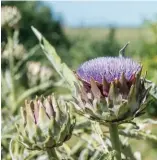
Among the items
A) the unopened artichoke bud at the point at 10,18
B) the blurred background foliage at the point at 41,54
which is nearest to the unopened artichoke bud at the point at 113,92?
the blurred background foliage at the point at 41,54

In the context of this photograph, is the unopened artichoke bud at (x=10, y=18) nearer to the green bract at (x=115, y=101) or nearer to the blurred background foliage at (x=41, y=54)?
the blurred background foliage at (x=41, y=54)

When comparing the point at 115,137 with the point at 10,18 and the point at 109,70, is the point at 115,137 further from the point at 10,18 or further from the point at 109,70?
the point at 10,18

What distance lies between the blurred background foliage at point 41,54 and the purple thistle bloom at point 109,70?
0.95 ft

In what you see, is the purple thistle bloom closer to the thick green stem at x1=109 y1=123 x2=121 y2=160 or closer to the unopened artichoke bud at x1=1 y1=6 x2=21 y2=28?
the thick green stem at x1=109 y1=123 x2=121 y2=160

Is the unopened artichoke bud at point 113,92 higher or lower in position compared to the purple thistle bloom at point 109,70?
lower

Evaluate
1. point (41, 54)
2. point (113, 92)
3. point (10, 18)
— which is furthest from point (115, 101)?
point (41, 54)

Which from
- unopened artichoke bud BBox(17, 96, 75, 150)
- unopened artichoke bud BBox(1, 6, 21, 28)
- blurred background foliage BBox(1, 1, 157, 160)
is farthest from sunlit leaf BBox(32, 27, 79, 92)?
unopened artichoke bud BBox(1, 6, 21, 28)

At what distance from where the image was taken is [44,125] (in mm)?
680

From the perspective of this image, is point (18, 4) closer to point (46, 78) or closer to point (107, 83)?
point (46, 78)

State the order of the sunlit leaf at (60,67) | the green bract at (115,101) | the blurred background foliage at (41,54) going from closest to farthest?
the green bract at (115,101), the sunlit leaf at (60,67), the blurred background foliage at (41,54)

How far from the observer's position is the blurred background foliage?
131cm

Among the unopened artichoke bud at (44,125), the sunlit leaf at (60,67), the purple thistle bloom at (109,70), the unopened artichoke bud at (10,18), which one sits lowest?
the unopened artichoke bud at (44,125)

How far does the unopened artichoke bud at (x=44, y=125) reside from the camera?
0.68 metres

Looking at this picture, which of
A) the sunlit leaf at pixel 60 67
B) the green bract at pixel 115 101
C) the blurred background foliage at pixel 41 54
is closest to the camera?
the green bract at pixel 115 101
